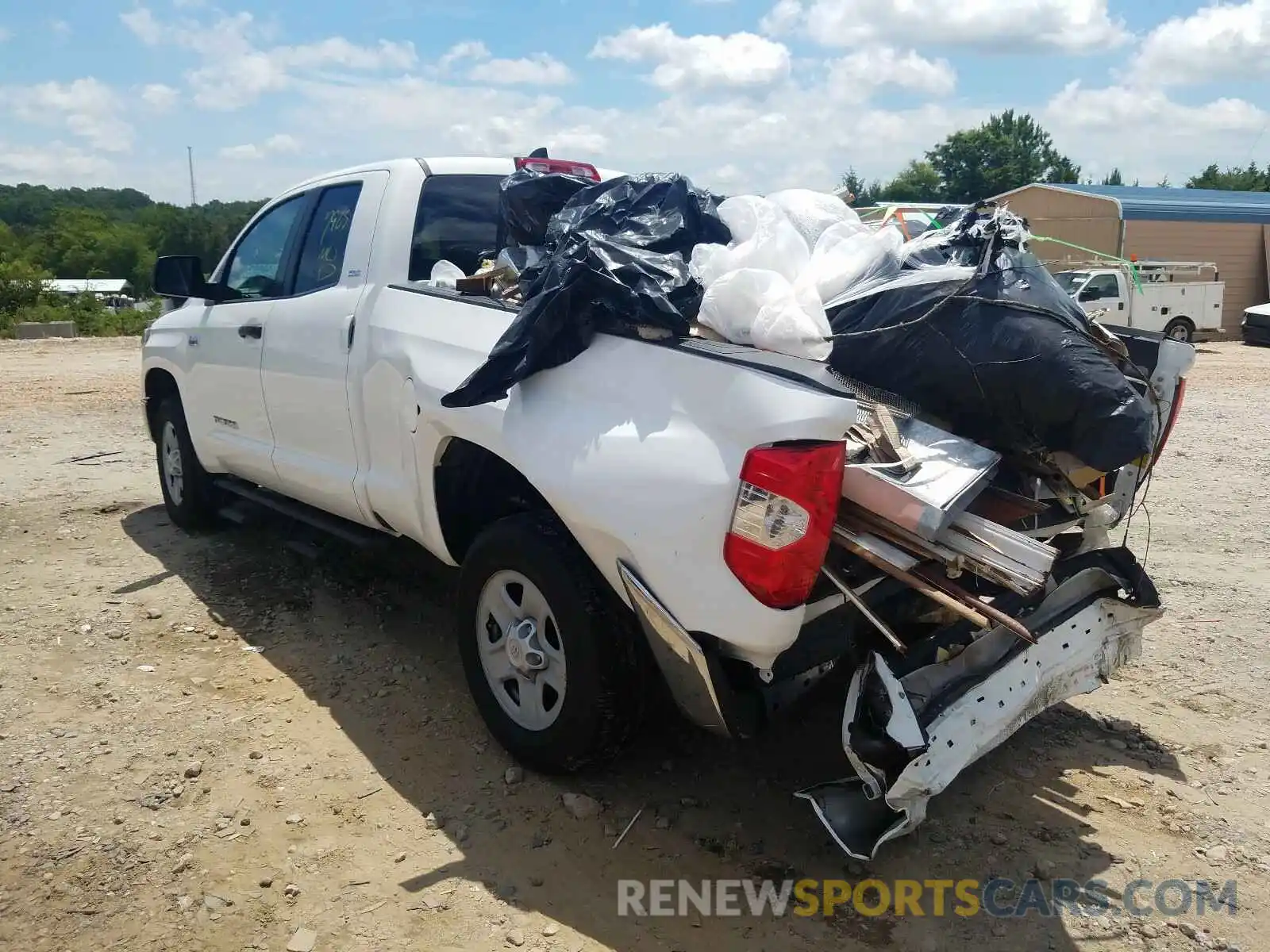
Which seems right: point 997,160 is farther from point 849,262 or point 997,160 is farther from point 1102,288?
point 849,262

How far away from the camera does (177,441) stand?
19.7 feet

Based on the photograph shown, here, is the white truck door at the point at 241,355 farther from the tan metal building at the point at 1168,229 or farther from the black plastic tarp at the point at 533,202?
the tan metal building at the point at 1168,229

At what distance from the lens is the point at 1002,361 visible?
2865 mm

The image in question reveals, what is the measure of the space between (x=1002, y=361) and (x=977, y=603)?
29.0 inches

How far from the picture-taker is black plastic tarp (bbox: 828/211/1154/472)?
9.11 ft

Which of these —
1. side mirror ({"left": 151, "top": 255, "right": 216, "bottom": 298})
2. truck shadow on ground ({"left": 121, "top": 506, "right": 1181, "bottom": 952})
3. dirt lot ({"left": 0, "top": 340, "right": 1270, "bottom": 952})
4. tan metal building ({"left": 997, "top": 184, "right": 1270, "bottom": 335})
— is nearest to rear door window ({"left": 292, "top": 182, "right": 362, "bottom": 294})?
side mirror ({"left": 151, "top": 255, "right": 216, "bottom": 298})

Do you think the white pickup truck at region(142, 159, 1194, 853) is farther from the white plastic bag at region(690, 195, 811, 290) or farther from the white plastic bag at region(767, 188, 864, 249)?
the white plastic bag at region(767, 188, 864, 249)

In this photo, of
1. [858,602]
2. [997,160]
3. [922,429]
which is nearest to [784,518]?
[858,602]

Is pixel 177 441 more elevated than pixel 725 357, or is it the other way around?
pixel 725 357

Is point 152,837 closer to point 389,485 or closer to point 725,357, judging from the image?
point 389,485

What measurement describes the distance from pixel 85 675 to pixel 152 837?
1364 mm

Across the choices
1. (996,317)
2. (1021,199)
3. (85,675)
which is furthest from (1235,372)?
(85,675)

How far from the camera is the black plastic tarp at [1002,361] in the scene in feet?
9.11

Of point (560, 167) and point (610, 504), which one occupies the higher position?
point (560, 167)
